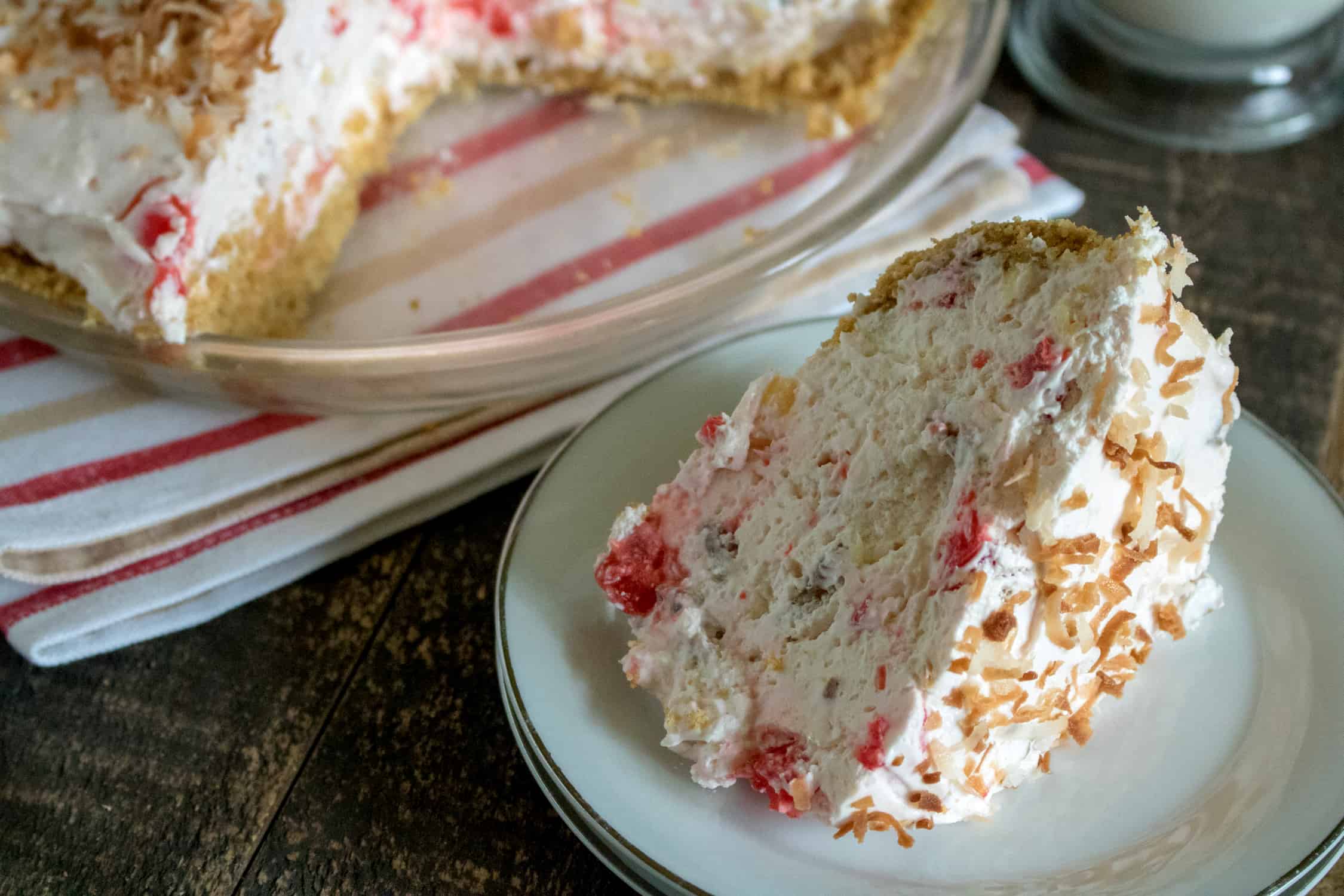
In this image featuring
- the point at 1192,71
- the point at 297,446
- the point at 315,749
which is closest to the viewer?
the point at 315,749

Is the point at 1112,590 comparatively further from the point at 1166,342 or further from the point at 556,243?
the point at 556,243

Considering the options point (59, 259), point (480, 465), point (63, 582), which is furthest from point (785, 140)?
point (63, 582)

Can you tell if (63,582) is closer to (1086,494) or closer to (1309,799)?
(1086,494)

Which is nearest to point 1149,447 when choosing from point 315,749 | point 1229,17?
point 315,749

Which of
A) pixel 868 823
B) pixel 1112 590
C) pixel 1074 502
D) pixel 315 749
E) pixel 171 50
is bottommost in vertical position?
pixel 315 749

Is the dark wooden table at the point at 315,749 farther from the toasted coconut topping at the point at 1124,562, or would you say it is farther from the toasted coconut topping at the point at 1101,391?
the toasted coconut topping at the point at 1101,391

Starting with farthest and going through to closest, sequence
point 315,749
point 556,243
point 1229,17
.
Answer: point 1229,17 < point 556,243 < point 315,749

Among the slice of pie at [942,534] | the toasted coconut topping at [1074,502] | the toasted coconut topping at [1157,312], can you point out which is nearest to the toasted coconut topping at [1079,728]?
the slice of pie at [942,534]
